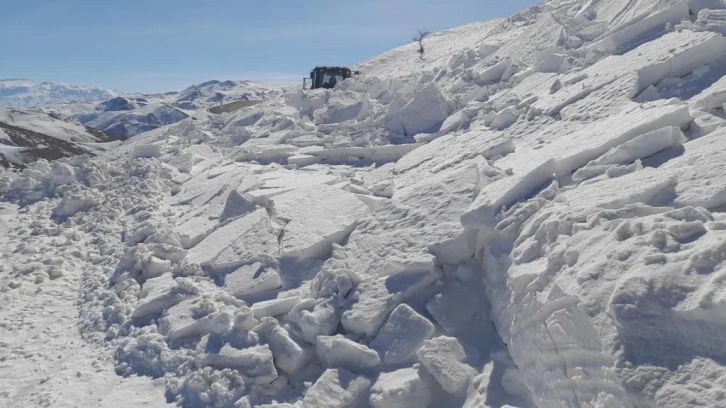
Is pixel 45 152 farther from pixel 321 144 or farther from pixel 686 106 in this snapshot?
pixel 686 106

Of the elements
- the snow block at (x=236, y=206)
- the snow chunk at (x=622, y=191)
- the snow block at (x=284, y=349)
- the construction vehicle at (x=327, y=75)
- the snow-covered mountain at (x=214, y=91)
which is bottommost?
the snow block at (x=284, y=349)

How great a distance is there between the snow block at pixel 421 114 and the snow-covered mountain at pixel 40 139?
19.1 m

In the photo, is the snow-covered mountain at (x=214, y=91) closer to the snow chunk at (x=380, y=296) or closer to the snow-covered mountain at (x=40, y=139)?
the snow-covered mountain at (x=40, y=139)

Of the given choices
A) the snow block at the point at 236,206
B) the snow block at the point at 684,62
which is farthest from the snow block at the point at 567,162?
the snow block at the point at 236,206

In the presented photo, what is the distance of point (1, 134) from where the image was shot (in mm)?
42375

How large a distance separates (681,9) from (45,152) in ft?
119

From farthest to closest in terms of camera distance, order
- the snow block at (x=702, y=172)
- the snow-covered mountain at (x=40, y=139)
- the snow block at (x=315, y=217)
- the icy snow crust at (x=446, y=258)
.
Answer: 1. the snow-covered mountain at (x=40, y=139)
2. the snow block at (x=315, y=217)
3. the snow block at (x=702, y=172)
4. the icy snow crust at (x=446, y=258)

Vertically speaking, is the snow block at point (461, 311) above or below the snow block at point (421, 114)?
below

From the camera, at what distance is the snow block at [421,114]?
478 inches

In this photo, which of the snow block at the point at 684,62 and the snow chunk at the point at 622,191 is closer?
the snow chunk at the point at 622,191

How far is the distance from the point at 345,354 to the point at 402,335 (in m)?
0.59

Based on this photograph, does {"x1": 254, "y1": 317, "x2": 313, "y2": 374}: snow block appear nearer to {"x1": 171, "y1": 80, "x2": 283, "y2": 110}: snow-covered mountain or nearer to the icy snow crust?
the icy snow crust

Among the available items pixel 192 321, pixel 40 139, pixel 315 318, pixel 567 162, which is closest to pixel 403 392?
pixel 315 318

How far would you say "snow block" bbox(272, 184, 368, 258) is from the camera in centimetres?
705
